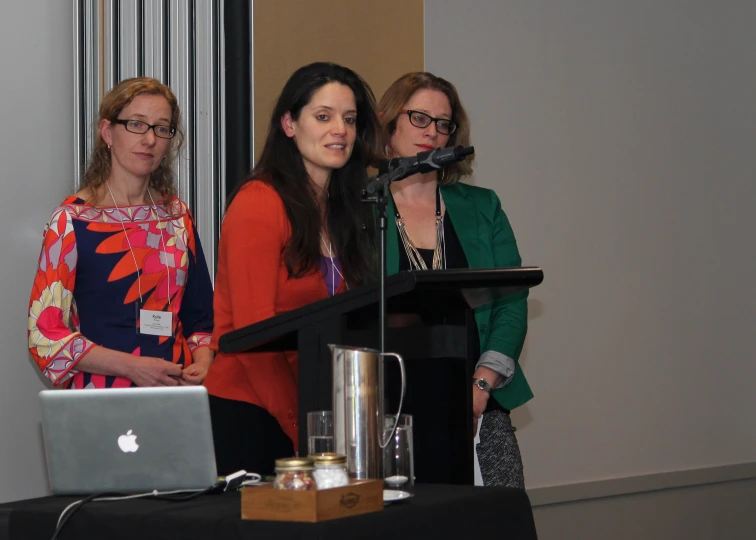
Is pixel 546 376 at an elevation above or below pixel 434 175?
below

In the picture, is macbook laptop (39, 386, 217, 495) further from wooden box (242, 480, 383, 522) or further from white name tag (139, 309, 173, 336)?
white name tag (139, 309, 173, 336)

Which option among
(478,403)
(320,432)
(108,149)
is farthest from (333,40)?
(320,432)

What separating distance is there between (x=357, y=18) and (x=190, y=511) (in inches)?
126

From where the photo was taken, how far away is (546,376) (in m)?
5.05

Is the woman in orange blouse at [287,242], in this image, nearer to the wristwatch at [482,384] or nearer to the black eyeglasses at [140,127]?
the wristwatch at [482,384]

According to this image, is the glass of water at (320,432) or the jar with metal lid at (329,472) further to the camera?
the glass of water at (320,432)

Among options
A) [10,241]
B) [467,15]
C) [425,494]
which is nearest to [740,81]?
[467,15]

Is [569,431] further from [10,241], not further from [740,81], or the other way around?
[10,241]

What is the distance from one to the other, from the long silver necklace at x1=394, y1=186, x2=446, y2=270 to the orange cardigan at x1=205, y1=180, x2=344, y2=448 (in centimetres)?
62

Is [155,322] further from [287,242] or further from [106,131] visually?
[287,242]

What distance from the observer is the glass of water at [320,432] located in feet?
5.59

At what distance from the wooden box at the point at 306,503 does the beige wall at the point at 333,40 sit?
8.15 feet

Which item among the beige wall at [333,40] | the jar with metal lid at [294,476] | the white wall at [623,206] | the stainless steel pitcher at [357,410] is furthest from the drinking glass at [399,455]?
the white wall at [623,206]

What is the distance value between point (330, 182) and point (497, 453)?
35.1 inches
